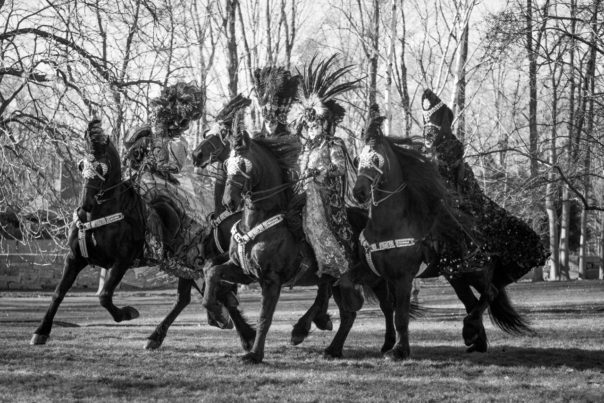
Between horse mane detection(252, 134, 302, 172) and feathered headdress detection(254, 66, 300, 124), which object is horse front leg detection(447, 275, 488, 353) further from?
feathered headdress detection(254, 66, 300, 124)

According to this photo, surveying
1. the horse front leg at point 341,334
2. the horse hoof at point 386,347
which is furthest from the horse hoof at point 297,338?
the horse hoof at point 386,347

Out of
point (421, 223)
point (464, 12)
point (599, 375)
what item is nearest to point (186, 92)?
point (421, 223)

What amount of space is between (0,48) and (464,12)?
50.2 ft

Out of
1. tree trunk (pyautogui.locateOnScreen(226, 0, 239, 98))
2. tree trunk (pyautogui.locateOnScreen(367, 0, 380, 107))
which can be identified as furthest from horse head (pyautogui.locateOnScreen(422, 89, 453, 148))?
tree trunk (pyautogui.locateOnScreen(226, 0, 239, 98))

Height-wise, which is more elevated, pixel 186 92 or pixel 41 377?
pixel 186 92

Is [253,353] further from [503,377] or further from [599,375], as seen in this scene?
[599,375]

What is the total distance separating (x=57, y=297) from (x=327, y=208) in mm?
3780

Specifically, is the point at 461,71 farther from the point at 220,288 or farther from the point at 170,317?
the point at 220,288

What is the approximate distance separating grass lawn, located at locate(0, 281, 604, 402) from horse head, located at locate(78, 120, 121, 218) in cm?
189

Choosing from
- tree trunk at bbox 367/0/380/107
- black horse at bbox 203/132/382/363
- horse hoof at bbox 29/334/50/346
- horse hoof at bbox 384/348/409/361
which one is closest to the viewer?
black horse at bbox 203/132/382/363

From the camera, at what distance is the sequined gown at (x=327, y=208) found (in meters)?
10.1

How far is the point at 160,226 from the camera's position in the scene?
1237cm

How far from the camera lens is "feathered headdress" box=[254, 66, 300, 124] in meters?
11.2

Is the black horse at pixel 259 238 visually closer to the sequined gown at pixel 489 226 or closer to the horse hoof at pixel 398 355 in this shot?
the horse hoof at pixel 398 355
